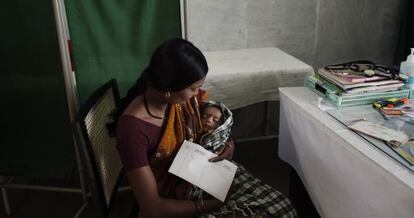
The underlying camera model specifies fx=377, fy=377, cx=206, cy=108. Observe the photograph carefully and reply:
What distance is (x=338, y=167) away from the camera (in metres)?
1.17

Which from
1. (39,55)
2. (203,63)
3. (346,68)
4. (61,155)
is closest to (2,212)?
(61,155)

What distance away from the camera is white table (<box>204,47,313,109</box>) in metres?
1.92

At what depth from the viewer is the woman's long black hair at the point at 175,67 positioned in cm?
113

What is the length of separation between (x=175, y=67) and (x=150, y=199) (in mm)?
410

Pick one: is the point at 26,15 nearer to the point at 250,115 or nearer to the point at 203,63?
the point at 203,63

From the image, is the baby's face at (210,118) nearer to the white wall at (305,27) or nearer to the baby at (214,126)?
the baby at (214,126)

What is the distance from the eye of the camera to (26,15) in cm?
161

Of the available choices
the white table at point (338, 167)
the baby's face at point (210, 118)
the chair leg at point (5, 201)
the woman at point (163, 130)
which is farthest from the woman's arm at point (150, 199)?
the chair leg at point (5, 201)

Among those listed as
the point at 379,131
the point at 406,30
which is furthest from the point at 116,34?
the point at 406,30

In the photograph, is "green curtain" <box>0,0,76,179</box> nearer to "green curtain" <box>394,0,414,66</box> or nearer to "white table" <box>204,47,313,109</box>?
"white table" <box>204,47,313,109</box>

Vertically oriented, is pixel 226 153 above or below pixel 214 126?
below

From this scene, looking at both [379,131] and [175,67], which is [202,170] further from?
[379,131]

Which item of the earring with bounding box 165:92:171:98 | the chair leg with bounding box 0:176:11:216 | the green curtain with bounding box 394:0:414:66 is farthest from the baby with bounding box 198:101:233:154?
the green curtain with bounding box 394:0:414:66

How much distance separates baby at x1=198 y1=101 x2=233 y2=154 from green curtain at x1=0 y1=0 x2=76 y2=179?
0.74 meters
